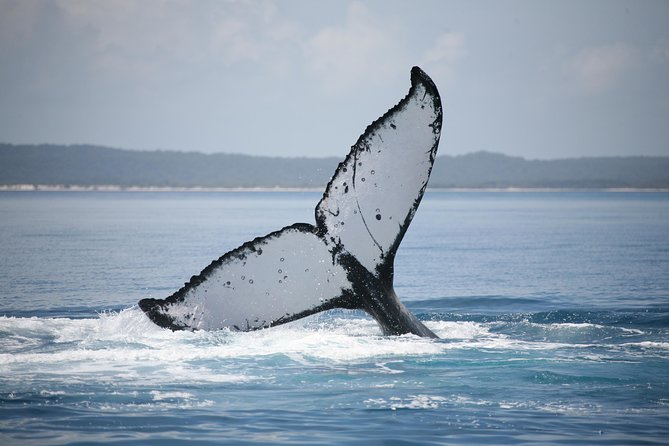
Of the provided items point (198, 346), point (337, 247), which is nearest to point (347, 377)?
point (337, 247)

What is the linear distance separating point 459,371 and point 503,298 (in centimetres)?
821

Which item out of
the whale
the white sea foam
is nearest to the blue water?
the white sea foam

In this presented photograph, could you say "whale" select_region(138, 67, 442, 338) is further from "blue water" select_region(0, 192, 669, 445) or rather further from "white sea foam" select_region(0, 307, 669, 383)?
"white sea foam" select_region(0, 307, 669, 383)

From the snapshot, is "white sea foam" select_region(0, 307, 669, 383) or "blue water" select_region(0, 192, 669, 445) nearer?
"blue water" select_region(0, 192, 669, 445)

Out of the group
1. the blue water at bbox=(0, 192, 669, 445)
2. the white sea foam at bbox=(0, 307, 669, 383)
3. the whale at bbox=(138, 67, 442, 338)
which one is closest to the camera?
the blue water at bbox=(0, 192, 669, 445)

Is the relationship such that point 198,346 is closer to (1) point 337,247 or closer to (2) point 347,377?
(2) point 347,377

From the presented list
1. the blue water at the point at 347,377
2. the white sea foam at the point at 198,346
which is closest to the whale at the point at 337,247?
the blue water at the point at 347,377

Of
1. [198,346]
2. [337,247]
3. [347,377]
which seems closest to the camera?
[337,247]

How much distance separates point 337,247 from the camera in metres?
8.18

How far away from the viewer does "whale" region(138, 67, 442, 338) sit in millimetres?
7594

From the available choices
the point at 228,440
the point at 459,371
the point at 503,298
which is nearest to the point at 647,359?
the point at 459,371

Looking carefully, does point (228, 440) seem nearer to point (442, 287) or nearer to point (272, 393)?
point (272, 393)

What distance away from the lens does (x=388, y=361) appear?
377 inches

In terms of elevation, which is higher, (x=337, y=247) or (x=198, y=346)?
(x=337, y=247)
